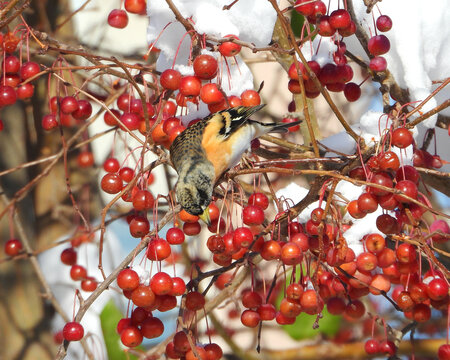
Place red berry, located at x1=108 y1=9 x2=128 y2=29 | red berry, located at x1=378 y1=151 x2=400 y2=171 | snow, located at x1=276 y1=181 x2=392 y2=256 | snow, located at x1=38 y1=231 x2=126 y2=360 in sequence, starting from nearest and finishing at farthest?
1. red berry, located at x1=378 y1=151 x2=400 y2=171
2. snow, located at x1=276 y1=181 x2=392 y2=256
3. red berry, located at x1=108 y1=9 x2=128 y2=29
4. snow, located at x1=38 y1=231 x2=126 y2=360

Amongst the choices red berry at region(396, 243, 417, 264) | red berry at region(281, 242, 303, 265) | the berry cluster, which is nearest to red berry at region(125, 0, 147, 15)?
the berry cluster

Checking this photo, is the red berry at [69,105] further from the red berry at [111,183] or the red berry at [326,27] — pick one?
the red berry at [326,27]

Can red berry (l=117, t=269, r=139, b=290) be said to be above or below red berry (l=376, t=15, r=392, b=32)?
below

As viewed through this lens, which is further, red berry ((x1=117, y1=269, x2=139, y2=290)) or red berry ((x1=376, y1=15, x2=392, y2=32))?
red berry ((x1=376, y1=15, x2=392, y2=32))

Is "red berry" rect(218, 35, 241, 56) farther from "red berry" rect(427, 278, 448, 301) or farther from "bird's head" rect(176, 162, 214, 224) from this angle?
"red berry" rect(427, 278, 448, 301)

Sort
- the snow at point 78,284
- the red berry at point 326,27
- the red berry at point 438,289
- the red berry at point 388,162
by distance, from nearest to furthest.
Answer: the red berry at point 388,162 < the red berry at point 438,289 < the red berry at point 326,27 < the snow at point 78,284

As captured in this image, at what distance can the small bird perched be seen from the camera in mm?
1712

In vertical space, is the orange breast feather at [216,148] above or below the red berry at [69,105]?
below

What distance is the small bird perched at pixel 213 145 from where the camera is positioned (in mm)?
1712

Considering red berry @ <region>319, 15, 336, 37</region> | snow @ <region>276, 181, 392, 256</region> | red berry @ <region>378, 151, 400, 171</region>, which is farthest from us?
snow @ <region>276, 181, 392, 256</region>

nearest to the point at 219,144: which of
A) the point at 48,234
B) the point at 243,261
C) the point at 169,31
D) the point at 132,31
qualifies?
the point at 169,31

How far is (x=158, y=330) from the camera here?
1.48 meters

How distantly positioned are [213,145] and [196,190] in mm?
438

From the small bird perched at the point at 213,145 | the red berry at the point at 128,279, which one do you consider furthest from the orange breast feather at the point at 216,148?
the red berry at the point at 128,279
